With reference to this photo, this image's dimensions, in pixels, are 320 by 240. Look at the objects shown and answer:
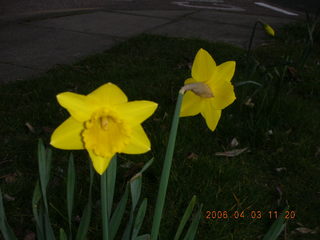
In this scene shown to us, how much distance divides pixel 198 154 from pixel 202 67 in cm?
145

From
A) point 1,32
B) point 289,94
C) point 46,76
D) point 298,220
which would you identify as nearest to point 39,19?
point 1,32

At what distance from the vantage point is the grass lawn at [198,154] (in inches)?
76.4

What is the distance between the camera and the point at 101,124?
0.84 metres

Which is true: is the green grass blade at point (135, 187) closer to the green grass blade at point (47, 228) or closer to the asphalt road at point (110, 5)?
the green grass blade at point (47, 228)

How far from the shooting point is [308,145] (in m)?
2.59

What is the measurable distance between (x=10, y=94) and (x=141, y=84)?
1.06 meters

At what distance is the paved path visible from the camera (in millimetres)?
4105

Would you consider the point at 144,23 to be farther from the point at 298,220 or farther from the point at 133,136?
the point at 133,136

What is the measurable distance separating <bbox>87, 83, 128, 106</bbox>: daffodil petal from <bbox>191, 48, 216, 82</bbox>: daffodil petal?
0.25 metres

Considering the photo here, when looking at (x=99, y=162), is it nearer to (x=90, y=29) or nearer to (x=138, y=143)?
(x=138, y=143)

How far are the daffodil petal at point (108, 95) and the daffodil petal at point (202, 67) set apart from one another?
25 cm
